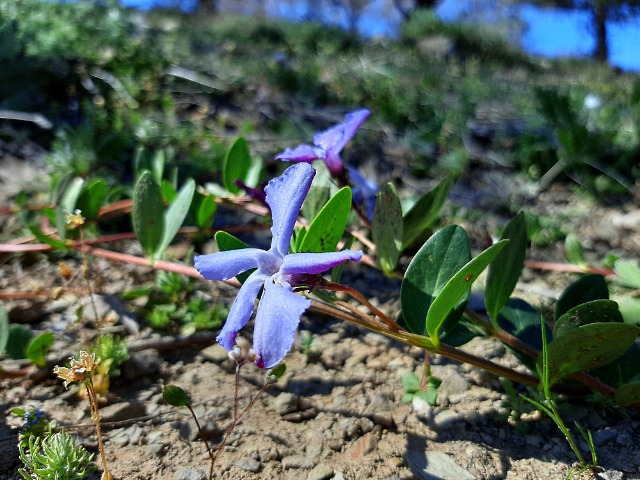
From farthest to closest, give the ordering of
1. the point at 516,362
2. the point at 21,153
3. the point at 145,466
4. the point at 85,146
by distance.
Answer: the point at 21,153 → the point at 85,146 → the point at 516,362 → the point at 145,466

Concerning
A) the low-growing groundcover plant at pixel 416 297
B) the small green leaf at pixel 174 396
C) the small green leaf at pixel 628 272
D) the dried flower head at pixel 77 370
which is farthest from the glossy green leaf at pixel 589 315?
the dried flower head at pixel 77 370

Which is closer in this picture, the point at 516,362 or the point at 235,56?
the point at 516,362

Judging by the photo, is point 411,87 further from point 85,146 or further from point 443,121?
point 85,146

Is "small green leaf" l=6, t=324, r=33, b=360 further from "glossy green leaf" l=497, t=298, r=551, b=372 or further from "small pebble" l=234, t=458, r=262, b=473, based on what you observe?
"glossy green leaf" l=497, t=298, r=551, b=372

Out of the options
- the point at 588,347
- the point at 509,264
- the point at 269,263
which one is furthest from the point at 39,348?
the point at 588,347

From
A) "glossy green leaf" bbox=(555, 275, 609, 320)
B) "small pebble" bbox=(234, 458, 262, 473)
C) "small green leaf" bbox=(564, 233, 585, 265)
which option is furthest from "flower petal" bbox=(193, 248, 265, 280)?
"small green leaf" bbox=(564, 233, 585, 265)

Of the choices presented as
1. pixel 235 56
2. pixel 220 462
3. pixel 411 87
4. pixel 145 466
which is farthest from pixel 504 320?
pixel 235 56

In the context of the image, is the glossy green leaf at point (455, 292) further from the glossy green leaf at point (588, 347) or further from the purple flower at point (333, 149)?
the purple flower at point (333, 149)

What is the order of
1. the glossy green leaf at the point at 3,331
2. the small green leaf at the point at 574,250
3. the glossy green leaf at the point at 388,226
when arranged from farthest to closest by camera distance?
1. the small green leaf at the point at 574,250
2. the glossy green leaf at the point at 3,331
3. the glossy green leaf at the point at 388,226
